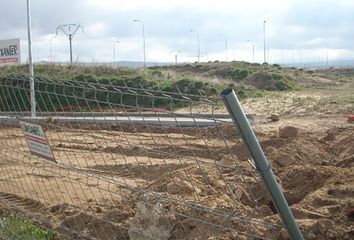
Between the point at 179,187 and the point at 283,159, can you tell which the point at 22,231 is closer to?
the point at 179,187

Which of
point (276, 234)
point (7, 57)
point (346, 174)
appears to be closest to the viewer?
point (276, 234)


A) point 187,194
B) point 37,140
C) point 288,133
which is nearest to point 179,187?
point 187,194

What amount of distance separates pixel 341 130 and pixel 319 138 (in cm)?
128

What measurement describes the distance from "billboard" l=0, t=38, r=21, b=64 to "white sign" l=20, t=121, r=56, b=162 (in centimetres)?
1652

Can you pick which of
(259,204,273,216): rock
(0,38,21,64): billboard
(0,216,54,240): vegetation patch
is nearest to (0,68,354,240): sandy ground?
(259,204,273,216): rock

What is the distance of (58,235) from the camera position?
5.54 meters

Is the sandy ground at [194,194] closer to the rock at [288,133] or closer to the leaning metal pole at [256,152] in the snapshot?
the leaning metal pole at [256,152]

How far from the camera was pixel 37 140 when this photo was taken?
16.3 ft

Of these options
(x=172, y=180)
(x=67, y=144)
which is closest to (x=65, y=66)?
(x=67, y=144)

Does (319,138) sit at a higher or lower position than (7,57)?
lower

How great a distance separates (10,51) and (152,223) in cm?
1772

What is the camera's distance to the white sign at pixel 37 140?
4.87 metres

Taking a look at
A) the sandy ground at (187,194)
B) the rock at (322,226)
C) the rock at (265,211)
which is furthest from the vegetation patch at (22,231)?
the rock at (322,226)

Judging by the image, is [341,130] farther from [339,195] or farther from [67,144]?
[339,195]
